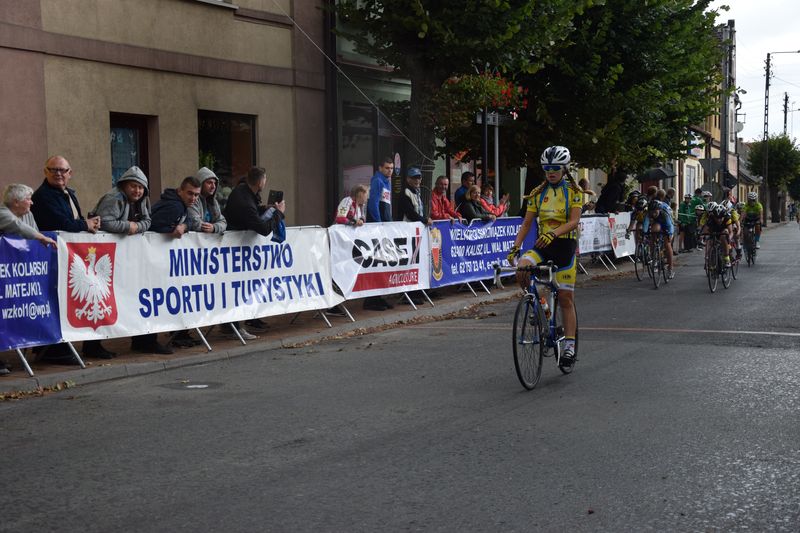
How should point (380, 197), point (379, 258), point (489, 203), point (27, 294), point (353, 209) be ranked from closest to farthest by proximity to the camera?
point (27, 294)
point (353, 209)
point (379, 258)
point (380, 197)
point (489, 203)

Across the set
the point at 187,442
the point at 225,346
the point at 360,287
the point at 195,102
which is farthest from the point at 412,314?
the point at 187,442

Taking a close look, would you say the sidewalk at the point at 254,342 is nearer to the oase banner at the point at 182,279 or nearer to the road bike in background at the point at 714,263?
the oase banner at the point at 182,279

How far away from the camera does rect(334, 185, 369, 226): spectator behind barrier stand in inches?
535

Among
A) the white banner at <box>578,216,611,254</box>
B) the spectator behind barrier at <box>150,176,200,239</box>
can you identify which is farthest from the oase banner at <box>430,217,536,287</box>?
the spectator behind barrier at <box>150,176,200,239</box>

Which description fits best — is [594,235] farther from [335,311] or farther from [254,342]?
[254,342]

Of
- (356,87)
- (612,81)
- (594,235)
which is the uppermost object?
(612,81)

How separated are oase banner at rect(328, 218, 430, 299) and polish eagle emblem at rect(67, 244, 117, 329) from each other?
3.64 m

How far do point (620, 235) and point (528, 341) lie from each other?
17.1 meters

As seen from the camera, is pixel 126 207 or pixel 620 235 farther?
pixel 620 235

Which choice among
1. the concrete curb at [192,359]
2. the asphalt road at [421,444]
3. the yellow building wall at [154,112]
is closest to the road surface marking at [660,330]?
the asphalt road at [421,444]

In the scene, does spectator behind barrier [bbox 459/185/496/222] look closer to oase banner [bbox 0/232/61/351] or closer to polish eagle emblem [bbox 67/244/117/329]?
polish eagle emblem [bbox 67/244/117/329]

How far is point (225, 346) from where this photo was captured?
11.2 meters

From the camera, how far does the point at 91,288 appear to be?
980 cm

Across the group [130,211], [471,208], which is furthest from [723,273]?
[130,211]
